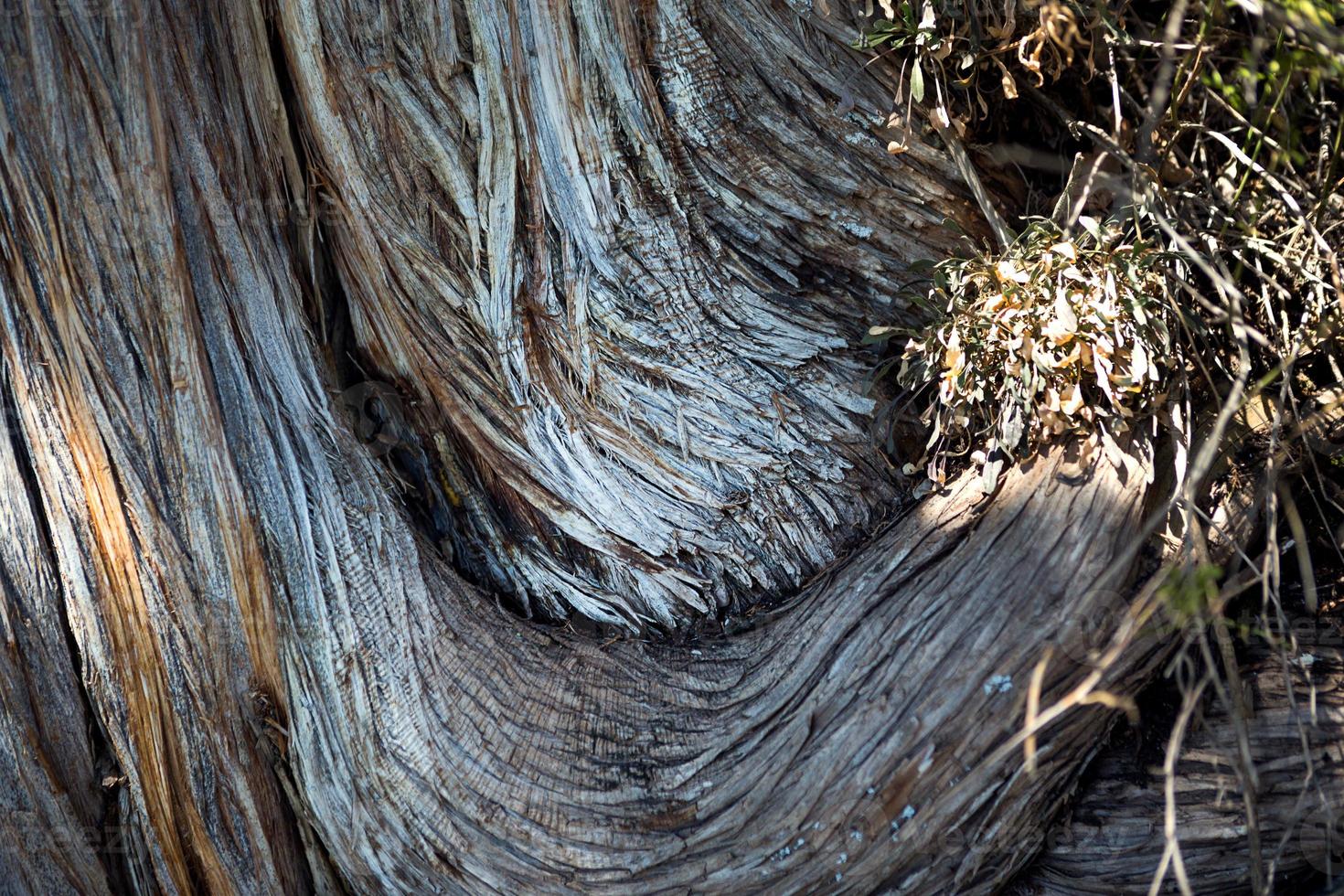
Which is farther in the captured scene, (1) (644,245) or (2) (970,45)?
(1) (644,245)

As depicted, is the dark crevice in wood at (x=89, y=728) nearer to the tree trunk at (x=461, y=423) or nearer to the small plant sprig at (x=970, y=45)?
the tree trunk at (x=461, y=423)

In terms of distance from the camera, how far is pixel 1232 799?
66.8 inches

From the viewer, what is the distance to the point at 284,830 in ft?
6.64

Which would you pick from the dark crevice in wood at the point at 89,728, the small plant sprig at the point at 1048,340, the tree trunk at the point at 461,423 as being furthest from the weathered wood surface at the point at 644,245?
the dark crevice in wood at the point at 89,728

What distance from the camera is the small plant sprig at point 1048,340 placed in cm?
172

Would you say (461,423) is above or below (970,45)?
below

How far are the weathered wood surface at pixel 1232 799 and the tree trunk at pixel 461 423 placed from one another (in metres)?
0.46

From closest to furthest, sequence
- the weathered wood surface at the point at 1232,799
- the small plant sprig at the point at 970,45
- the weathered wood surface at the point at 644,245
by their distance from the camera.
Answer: the weathered wood surface at the point at 1232,799 → the small plant sprig at the point at 970,45 → the weathered wood surface at the point at 644,245

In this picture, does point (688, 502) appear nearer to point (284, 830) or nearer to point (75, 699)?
point (284, 830)

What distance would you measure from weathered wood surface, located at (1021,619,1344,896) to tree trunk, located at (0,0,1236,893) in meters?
0.46

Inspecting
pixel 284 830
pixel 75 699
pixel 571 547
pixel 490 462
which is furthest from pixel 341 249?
pixel 284 830

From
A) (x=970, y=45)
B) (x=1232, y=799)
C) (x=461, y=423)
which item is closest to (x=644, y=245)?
(x=461, y=423)

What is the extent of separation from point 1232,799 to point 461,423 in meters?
1.64

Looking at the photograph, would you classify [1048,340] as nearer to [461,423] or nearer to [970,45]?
[970,45]
